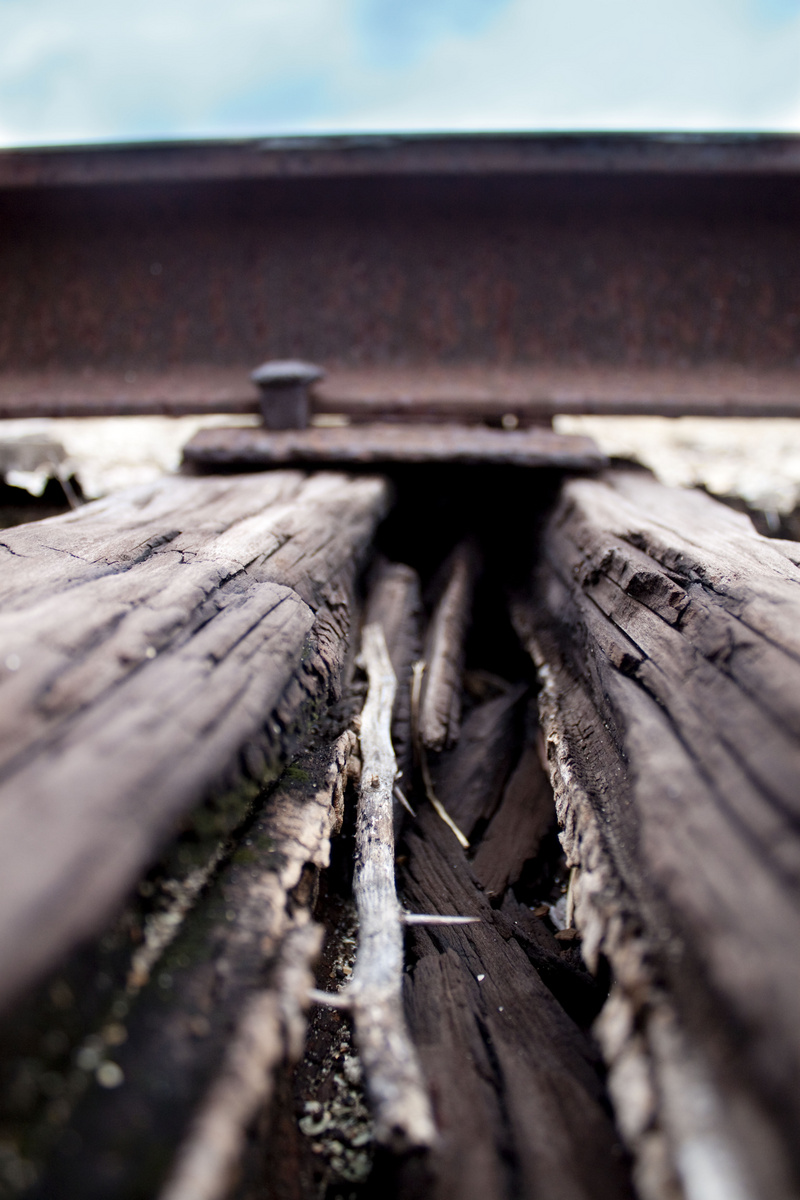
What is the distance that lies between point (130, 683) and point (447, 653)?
1.06m

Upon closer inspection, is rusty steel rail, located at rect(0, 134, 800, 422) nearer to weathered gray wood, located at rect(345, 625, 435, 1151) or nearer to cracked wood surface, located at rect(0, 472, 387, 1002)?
cracked wood surface, located at rect(0, 472, 387, 1002)

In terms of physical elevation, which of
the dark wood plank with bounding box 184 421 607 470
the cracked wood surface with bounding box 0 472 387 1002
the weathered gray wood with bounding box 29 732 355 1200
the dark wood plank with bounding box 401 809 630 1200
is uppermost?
the dark wood plank with bounding box 184 421 607 470

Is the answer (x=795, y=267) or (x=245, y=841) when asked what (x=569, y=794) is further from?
(x=795, y=267)

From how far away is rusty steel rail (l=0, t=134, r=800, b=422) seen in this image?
106 inches

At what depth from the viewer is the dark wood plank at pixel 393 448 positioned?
6.92 ft

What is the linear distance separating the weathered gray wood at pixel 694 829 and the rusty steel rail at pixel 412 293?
1.66m

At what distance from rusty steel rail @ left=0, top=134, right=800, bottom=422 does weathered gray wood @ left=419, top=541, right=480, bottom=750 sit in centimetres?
86

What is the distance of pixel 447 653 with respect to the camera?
1.73m

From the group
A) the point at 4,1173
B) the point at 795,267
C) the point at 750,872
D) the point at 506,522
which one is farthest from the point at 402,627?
the point at 795,267

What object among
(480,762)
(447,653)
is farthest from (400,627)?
(480,762)

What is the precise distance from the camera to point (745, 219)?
2.75 metres

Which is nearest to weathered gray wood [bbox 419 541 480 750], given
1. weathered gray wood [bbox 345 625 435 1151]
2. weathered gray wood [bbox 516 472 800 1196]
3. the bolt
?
weathered gray wood [bbox 345 625 435 1151]

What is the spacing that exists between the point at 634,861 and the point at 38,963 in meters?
0.67

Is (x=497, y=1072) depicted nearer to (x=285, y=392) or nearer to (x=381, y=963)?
(x=381, y=963)
